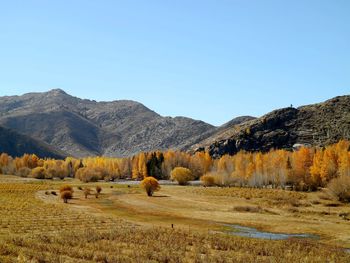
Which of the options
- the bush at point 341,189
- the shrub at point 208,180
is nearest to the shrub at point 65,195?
the bush at point 341,189

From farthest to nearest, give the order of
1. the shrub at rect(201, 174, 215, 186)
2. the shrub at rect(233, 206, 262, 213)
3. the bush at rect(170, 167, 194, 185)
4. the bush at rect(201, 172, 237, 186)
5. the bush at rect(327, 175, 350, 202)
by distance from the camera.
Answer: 1. the bush at rect(170, 167, 194, 185)
2. the bush at rect(201, 172, 237, 186)
3. the shrub at rect(201, 174, 215, 186)
4. the bush at rect(327, 175, 350, 202)
5. the shrub at rect(233, 206, 262, 213)

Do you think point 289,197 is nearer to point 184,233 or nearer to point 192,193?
point 192,193

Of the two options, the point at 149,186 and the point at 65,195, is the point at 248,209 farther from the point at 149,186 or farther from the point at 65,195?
the point at 65,195

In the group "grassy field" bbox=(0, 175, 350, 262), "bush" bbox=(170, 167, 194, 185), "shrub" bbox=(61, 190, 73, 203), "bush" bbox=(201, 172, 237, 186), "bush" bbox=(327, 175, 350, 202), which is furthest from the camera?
"bush" bbox=(170, 167, 194, 185)

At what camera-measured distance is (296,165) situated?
14062 cm

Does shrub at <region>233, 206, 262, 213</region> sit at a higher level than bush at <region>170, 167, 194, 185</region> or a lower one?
lower

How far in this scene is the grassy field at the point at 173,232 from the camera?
34.7 metres

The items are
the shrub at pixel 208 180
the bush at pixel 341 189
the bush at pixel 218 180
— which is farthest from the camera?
the bush at pixel 218 180

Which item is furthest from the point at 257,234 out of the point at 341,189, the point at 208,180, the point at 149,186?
the point at 208,180

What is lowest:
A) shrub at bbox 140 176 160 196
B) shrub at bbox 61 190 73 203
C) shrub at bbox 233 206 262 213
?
shrub at bbox 233 206 262 213

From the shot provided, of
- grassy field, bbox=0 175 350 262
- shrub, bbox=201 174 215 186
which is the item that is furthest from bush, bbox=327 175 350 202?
shrub, bbox=201 174 215 186

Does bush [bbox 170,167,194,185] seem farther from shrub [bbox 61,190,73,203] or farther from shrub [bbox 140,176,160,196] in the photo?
shrub [bbox 61,190,73,203]

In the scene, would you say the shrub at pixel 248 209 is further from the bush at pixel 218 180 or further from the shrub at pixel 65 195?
the bush at pixel 218 180

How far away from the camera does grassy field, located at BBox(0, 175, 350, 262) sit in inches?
1364
